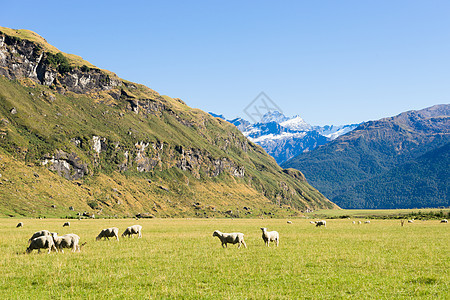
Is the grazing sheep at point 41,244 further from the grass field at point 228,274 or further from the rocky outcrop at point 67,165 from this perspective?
the rocky outcrop at point 67,165

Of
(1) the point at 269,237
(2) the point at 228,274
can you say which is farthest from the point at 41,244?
(1) the point at 269,237

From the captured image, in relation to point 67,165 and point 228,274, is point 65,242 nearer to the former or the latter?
point 228,274

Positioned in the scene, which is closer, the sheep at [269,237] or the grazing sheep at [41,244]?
the grazing sheep at [41,244]

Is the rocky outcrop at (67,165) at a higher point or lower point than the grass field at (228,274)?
higher

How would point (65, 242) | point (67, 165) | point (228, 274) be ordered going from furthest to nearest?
point (67, 165)
point (65, 242)
point (228, 274)

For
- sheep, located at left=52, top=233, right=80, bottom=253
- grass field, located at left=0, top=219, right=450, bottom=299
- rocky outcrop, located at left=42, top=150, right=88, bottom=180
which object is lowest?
grass field, located at left=0, top=219, right=450, bottom=299

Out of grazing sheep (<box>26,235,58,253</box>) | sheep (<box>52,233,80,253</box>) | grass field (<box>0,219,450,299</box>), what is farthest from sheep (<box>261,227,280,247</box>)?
grazing sheep (<box>26,235,58,253</box>)

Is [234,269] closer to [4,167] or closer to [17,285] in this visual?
[17,285]

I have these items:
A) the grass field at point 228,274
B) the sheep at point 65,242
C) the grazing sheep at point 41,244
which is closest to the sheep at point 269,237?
the grass field at point 228,274

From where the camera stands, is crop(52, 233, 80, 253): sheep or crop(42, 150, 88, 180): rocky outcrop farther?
crop(42, 150, 88, 180): rocky outcrop

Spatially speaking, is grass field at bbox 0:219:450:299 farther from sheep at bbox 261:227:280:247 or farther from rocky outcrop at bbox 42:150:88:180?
rocky outcrop at bbox 42:150:88:180

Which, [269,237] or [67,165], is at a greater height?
[67,165]

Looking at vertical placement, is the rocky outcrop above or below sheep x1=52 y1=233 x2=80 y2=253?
above

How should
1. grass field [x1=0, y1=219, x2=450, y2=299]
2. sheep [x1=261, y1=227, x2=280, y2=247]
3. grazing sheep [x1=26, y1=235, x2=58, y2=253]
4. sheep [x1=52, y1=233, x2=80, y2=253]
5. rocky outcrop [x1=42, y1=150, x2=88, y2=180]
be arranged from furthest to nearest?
1. rocky outcrop [x1=42, y1=150, x2=88, y2=180]
2. sheep [x1=261, y1=227, x2=280, y2=247]
3. sheep [x1=52, y1=233, x2=80, y2=253]
4. grazing sheep [x1=26, y1=235, x2=58, y2=253]
5. grass field [x1=0, y1=219, x2=450, y2=299]
